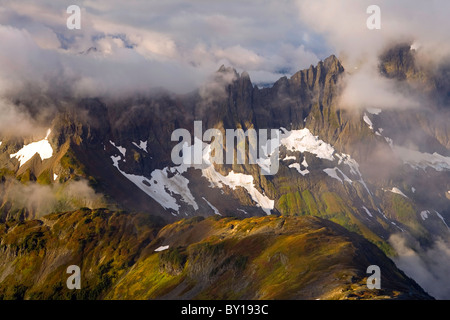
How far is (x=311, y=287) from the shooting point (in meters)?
182

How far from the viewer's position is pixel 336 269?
19625 cm
